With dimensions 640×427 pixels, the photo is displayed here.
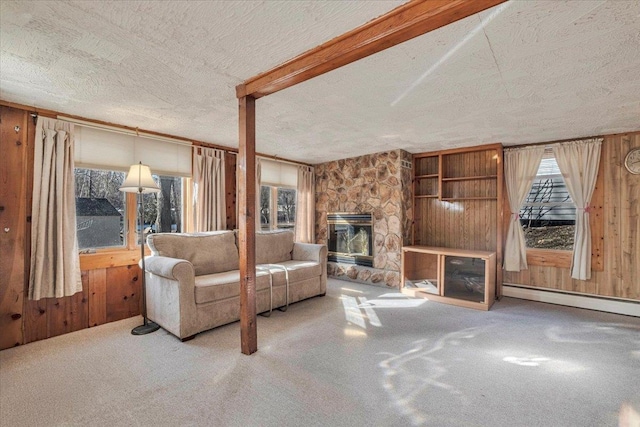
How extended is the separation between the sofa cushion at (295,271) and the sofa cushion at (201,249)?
0.44 meters

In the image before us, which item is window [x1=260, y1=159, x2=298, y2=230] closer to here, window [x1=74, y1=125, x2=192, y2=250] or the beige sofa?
the beige sofa

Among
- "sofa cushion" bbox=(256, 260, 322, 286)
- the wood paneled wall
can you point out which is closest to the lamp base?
"sofa cushion" bbox=(256, 260, 322, 286)

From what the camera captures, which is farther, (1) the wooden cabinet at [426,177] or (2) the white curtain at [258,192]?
(1) the wooden cabinet at [426,177]

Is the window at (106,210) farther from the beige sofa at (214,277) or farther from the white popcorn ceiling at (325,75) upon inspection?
the white popcorn ceiling at (325,75)

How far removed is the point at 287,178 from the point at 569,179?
4.07 metres

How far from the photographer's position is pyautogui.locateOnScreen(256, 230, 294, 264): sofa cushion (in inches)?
164

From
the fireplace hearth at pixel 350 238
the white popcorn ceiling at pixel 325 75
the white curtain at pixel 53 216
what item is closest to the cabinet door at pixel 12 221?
the white curtain at pixel 53 216

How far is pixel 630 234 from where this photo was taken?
3572 millimetres

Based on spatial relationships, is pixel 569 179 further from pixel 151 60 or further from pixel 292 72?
pixel 151 60

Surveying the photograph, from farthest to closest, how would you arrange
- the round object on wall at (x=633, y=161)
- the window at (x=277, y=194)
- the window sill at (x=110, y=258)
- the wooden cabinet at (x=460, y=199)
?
the window at (x=277, y=194) → the wooden cabinet at (x=460, y=199) → the round object on wall at (x=633, y=161) → the window sill at (x=110, y=258)

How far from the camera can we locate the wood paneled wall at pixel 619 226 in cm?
355

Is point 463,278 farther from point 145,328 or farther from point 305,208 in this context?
point 145,328

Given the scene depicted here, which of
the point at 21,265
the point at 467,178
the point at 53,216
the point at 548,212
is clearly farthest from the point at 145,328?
the point at 548,212

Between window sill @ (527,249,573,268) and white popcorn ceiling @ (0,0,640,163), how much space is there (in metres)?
1.61
